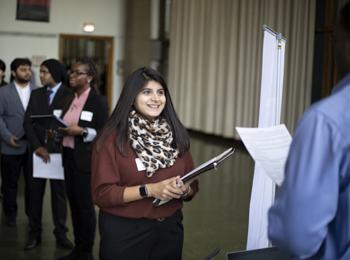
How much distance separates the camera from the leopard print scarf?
8.11ft

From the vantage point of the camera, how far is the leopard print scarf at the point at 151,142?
97.3 inches

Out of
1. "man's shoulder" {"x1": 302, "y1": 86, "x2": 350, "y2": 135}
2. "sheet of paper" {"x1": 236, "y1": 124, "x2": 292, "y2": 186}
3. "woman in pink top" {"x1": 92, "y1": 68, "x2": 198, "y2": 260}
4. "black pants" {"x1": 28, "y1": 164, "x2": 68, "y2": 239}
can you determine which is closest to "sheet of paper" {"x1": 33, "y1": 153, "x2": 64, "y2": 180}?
"black pants" {"x1": 28, "y1": 164, "x2": 68, "y2": 239}

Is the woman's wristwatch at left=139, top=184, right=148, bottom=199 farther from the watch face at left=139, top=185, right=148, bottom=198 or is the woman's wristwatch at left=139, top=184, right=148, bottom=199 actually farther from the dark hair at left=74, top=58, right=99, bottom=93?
the dark hair at left=74, top=58, right=99, bottom=93

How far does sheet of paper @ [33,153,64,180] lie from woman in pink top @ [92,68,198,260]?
6.70ft

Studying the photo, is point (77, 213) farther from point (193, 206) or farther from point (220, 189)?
point (220, 189)

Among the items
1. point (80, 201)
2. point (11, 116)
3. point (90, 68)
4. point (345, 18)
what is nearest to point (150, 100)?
point (345, 18)

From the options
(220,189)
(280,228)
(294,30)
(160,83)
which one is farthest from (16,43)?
(280,228)

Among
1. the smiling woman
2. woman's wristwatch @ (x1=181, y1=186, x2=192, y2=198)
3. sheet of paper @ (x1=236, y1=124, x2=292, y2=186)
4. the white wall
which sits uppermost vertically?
the white wall

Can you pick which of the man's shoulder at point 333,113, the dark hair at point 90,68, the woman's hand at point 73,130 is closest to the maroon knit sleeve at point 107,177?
the man's shoulder at point 333,113

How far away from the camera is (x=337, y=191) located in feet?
4.33

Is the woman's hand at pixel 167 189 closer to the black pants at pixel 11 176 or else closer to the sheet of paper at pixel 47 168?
the sheet of paper at pixel 47 168

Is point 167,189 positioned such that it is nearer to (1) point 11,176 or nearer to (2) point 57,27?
(1) point 11,176

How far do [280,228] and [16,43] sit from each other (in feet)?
46.1

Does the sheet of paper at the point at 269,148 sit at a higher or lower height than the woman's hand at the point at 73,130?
higher
